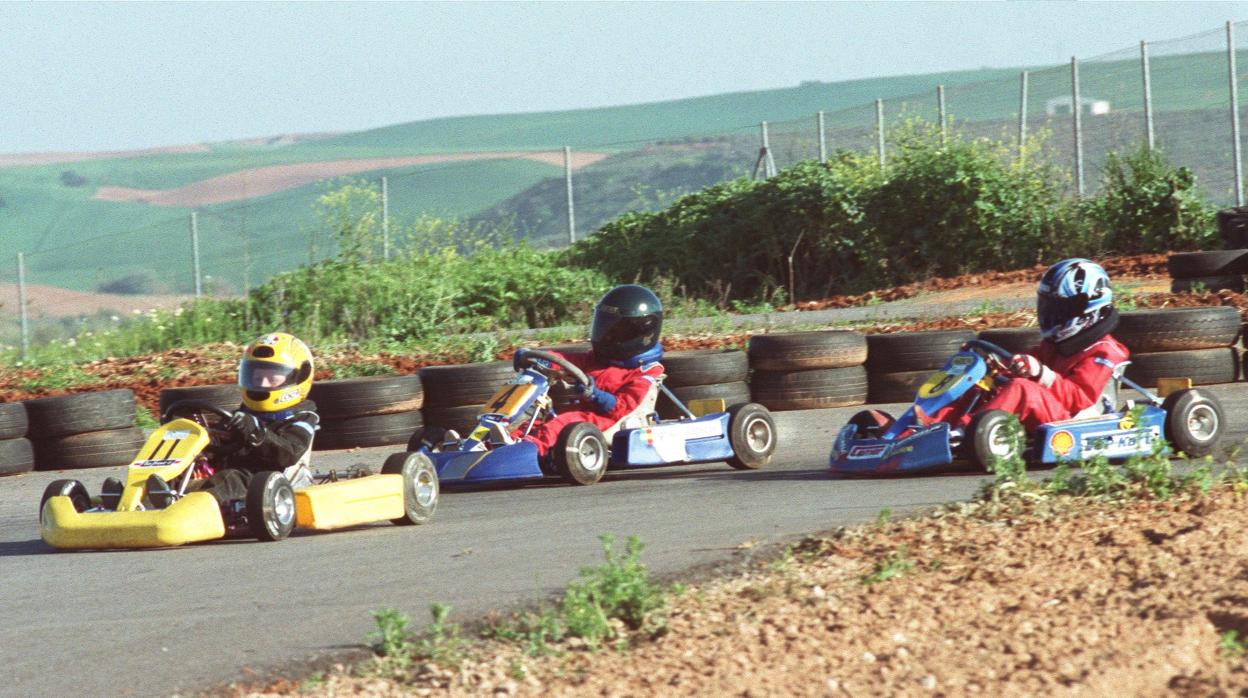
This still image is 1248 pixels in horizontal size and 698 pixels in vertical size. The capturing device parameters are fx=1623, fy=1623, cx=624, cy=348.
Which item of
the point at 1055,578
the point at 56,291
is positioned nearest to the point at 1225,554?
the point at 1055,578

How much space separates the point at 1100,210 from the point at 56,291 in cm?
1525

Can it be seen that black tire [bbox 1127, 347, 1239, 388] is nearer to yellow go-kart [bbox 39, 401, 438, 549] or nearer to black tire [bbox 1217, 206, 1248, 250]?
black tire [bbox 1217, 206, 1248, 250]

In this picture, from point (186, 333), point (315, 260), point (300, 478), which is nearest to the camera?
point (300, 478)

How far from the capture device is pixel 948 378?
7945mm

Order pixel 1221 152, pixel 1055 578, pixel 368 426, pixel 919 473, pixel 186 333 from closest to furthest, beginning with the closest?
pixel 1055 578, pixel 919 473, pixel 368 426, pixel 186 333, pixel 1221 152

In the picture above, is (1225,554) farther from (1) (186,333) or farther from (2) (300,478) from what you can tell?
(1) (186,333)

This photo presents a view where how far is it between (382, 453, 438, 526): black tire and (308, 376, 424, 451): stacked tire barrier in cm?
269

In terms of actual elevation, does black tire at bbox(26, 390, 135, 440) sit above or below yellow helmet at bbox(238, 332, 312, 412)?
below

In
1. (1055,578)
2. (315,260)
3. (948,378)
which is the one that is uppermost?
(315,260)

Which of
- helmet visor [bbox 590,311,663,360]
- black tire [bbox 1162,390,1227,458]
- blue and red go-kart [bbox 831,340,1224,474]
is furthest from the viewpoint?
helmet visor [bbox 590,311,663,360]

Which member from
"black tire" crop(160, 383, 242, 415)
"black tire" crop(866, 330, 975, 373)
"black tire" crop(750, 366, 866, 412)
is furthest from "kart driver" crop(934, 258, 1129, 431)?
"black tire" crop(160, 383, 242, 415)

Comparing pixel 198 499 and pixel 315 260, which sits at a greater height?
pixel 315 260

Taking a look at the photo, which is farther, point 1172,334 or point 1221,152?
point 1221,152

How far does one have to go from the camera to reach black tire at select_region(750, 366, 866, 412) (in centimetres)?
1057
